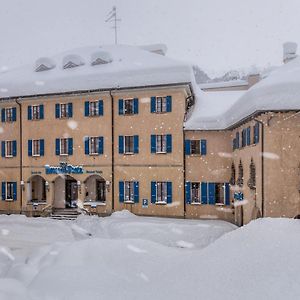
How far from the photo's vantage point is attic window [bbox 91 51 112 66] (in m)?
26.1

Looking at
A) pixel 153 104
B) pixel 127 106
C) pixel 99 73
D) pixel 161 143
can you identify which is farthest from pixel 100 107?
pixel 161 143

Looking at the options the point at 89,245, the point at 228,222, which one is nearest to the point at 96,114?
the point at 228,222

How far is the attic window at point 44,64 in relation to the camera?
90.7ft

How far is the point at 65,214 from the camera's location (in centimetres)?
2456

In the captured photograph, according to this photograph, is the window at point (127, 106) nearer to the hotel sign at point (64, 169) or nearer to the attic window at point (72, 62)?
the hotel sign at point (64, 169)

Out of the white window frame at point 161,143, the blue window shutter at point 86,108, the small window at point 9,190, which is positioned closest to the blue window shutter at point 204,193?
the white window frame at point 161,143

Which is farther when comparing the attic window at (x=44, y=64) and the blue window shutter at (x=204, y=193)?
the attic window at (x=44, y=64)

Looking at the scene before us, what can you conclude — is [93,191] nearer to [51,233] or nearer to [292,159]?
[51,233]

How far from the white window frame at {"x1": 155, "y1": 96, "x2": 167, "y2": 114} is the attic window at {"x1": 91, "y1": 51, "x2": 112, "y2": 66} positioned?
586cm

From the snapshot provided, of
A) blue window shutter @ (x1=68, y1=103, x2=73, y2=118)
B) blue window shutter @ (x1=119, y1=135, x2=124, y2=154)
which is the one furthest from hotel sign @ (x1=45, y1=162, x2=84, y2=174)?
blue window shutter @ (x1=68, y1=103, x2=73, y2=118)

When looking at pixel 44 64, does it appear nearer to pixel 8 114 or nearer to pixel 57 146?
pixel 8 114

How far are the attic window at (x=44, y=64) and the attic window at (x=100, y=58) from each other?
397 centimetres

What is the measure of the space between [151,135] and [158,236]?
25.2ft

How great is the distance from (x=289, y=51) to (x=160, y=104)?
36.1 ft
